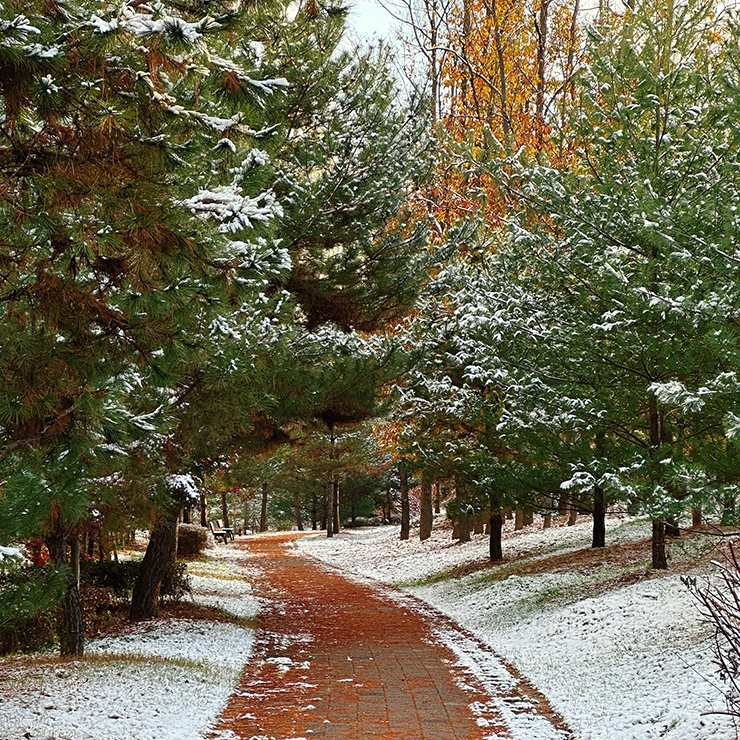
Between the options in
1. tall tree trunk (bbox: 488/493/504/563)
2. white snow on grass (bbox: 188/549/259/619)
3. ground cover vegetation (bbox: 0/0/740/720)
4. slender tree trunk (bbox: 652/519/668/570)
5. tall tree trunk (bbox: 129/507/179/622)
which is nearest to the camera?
ground cover vegetation (bbox: 0/0/740/720)

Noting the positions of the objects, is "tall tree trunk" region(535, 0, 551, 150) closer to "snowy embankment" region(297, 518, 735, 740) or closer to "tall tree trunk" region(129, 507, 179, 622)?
"snowy embankment" region(297, 518, 735, 740)

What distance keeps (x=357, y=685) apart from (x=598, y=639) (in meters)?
2.65

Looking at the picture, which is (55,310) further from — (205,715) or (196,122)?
(205,715)

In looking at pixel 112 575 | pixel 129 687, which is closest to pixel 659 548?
pixel 129 687

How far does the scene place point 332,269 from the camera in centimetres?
1217

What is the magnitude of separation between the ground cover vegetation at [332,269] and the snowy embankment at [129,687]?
794mm

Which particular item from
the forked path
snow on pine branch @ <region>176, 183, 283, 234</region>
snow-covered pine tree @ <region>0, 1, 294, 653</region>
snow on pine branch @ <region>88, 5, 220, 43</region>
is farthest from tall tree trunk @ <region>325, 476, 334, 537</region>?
snow on pine branch @ <region>88, 5, 220, 43</region>

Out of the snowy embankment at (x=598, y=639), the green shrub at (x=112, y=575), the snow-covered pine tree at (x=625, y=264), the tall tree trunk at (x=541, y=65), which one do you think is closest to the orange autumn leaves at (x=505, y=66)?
the tall tree trunk at (x=541, y=65)

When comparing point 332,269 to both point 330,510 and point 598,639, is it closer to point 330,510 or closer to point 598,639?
point 598,639

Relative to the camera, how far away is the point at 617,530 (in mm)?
17734

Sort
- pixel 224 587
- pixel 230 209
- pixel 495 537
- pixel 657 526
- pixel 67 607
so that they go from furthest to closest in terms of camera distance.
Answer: pixel 495 537, pixel 224 587, pixel 657 526, pixel 67 607, pixel 230 209

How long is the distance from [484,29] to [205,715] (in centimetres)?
1643

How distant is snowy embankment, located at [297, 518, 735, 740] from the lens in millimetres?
5637

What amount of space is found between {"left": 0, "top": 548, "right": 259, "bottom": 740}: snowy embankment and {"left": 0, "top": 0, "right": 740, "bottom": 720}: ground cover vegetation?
794mm
